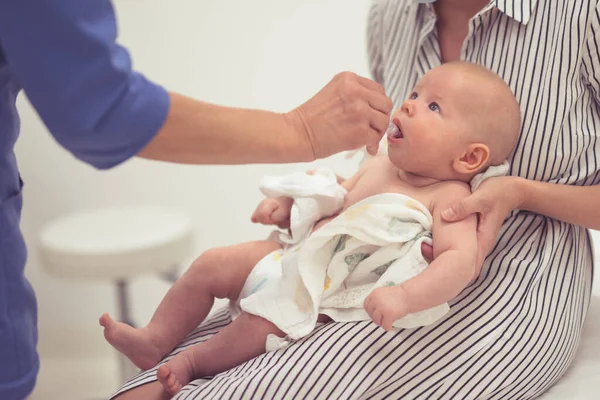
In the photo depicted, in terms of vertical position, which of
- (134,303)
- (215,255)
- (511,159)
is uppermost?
(511,159)

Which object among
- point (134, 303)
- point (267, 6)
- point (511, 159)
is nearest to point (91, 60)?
point (511, 159)

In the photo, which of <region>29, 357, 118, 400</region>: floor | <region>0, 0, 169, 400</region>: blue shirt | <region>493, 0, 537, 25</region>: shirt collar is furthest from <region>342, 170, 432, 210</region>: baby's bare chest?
<region>29, 357, 118, 400</region>: floor

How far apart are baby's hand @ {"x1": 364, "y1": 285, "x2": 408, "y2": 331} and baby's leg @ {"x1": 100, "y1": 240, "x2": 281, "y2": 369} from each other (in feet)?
1.17

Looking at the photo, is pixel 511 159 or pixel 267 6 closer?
pixel 511 159

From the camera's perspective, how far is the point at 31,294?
1.04 metres

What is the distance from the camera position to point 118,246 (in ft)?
7.44

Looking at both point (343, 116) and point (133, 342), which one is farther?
point (133, 342)

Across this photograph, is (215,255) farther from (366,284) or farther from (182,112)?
(182,112)

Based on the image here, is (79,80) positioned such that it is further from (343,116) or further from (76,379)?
(76,379)

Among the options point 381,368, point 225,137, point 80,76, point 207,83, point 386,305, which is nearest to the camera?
point 80,76

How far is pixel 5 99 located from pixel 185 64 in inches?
81.5

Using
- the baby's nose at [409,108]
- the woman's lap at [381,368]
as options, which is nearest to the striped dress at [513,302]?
the woman's lap at [381,368]

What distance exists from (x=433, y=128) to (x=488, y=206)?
0.52ft

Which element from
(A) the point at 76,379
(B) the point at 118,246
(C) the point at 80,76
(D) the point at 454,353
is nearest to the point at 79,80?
(C) the point at 80,76
